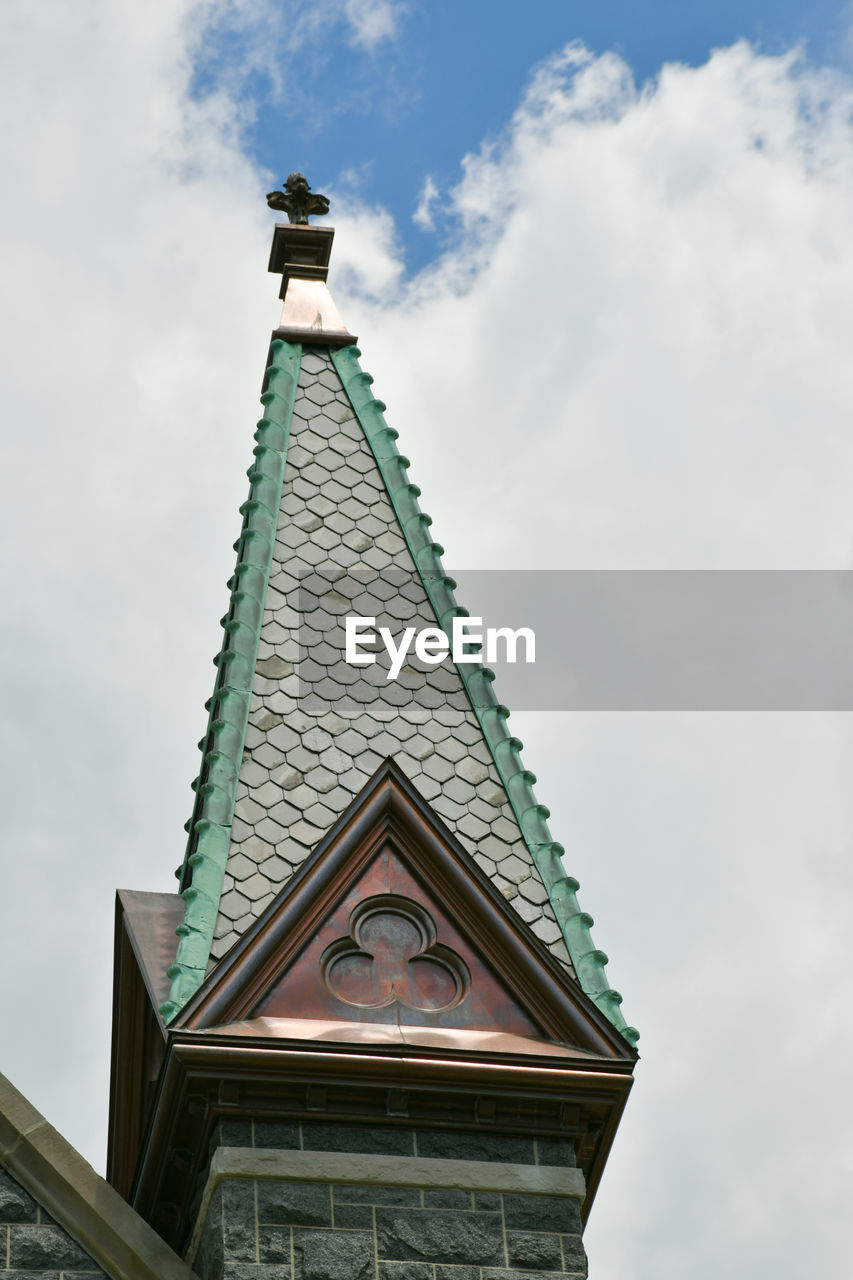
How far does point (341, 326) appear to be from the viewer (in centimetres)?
1579

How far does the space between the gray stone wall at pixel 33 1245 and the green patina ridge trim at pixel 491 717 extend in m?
3.10

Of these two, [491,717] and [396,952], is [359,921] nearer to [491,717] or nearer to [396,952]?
[396,952]

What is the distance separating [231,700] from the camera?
12688 millimetres

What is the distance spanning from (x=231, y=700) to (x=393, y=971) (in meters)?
2.11

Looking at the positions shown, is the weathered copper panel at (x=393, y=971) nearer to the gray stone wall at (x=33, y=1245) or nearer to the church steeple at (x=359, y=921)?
the church steeple at (x=359, y=921)

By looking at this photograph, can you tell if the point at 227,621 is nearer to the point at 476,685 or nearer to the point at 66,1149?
the point at 476,685

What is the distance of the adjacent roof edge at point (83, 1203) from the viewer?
1037 centimetres

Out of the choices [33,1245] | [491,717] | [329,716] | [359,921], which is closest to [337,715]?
[329,716]

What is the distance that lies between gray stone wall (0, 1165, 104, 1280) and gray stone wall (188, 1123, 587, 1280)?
0.64 meters

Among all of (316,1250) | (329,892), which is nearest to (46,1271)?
(316,1250)

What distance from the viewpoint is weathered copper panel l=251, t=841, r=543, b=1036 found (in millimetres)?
11250

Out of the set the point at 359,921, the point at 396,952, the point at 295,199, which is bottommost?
the point at 396,952

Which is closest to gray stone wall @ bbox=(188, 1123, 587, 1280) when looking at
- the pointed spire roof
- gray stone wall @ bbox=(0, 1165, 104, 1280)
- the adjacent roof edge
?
the adjacent roof edge

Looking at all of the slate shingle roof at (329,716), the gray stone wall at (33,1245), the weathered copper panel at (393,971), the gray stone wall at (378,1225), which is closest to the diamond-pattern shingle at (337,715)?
the slate shingle roof at (329,716)
